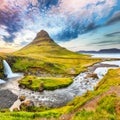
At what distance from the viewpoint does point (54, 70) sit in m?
145

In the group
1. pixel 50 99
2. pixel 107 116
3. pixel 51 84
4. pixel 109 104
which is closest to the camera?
pixel 107 116

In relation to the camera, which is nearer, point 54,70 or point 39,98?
point 39,98

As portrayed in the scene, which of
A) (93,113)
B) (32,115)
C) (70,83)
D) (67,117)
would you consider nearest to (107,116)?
(93,113)

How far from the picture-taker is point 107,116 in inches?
980

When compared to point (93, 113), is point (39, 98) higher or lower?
lower

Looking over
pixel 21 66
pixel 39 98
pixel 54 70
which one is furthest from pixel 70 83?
pixel 21 66

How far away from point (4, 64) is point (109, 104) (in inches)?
4439

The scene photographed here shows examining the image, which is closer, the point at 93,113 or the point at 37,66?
the point at 93,113

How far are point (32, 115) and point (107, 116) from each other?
35.3 feet

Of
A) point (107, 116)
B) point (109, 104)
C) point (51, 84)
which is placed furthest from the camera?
point (51, 84)

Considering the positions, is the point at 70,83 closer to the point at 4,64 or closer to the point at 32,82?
the point at 32,82

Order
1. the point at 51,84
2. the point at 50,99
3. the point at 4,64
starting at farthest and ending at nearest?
the point at 4,64, the point at 51,84, the point at 50,99

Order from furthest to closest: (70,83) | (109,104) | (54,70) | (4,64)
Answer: (54,70) < (4,64) < (70,83) < (109,104)

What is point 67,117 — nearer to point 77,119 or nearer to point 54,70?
point 77,119
